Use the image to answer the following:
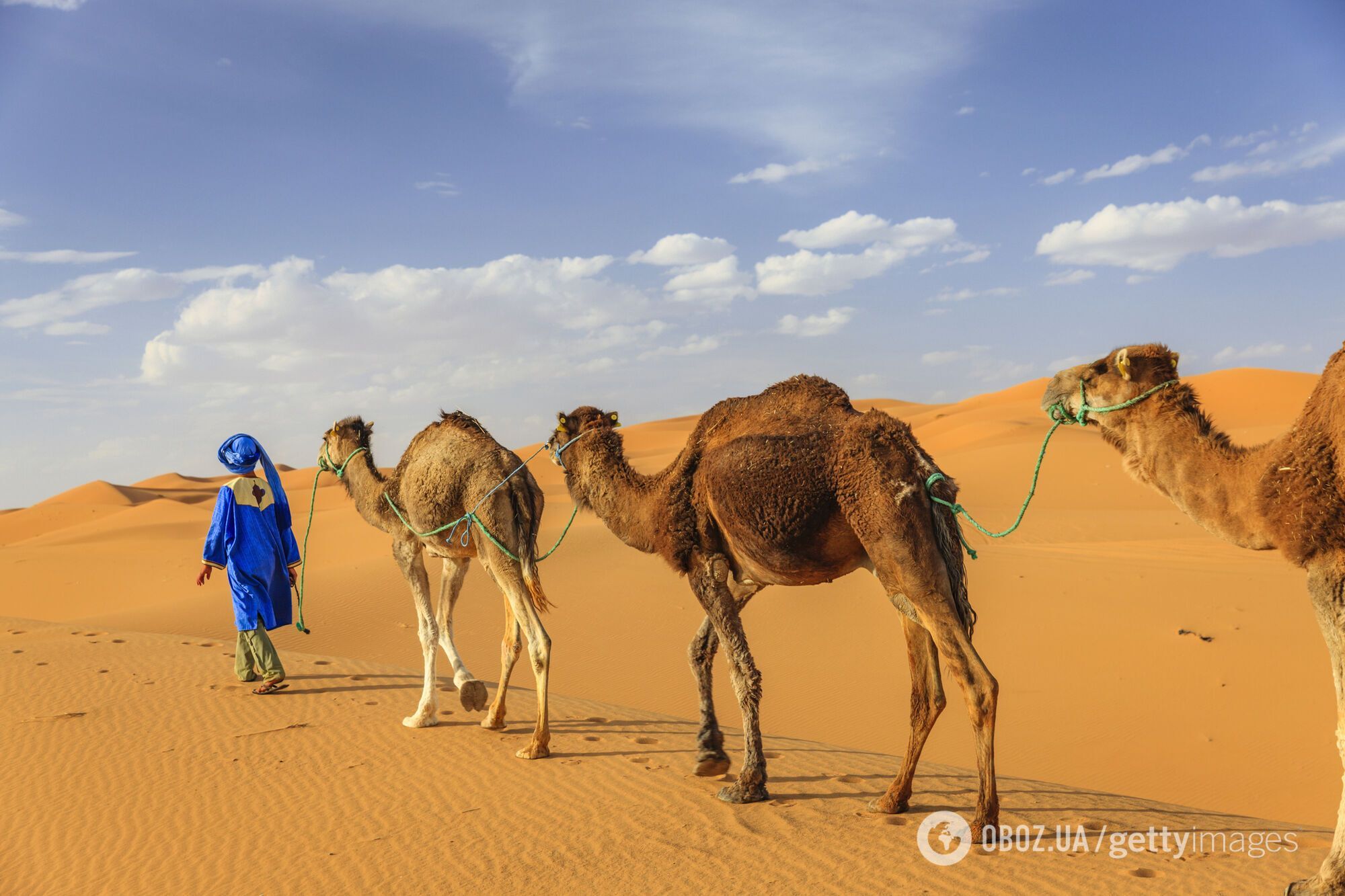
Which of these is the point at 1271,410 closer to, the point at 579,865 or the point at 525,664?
the point at 525,664

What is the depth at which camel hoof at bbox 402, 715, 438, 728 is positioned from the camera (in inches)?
325

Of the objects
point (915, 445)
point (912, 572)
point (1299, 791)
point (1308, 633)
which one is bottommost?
point (1299, 791)

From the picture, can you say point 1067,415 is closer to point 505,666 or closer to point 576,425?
point 576,425

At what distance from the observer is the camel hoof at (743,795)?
6.23 meters

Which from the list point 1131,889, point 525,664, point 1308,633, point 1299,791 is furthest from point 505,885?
point 1308,633

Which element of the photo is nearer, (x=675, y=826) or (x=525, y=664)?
(x=675, y=826)

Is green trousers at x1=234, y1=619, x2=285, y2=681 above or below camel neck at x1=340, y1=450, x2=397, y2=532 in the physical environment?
below

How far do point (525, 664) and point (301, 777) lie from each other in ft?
24.0

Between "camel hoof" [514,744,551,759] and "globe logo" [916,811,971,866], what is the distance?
3.05 meters

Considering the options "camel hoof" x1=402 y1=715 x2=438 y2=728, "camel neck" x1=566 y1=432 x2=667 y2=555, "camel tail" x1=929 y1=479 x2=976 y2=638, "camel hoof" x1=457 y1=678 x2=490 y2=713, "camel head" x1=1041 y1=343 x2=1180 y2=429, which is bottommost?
"camel hoof" x1=402 y1=715 x2=438 y2=728

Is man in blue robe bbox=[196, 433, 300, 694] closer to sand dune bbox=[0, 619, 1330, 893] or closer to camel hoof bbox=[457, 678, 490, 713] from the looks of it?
sand dune bbox=[0, 619, 1330, 893]

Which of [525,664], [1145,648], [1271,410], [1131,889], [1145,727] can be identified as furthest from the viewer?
[1271,410]

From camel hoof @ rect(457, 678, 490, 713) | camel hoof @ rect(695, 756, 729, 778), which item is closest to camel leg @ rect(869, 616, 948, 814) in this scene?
camel hoof @ rect(695, 756, 729, 778)

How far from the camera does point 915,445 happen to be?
19.2 ft
